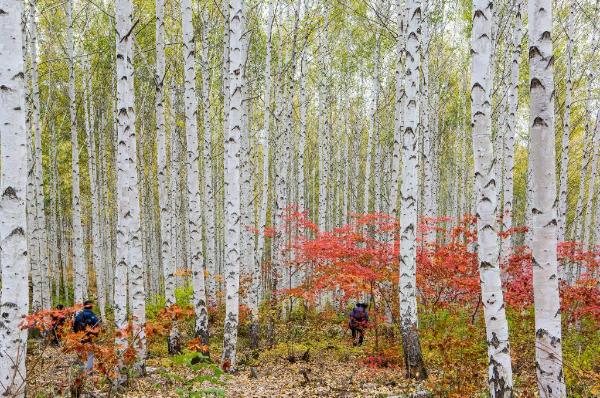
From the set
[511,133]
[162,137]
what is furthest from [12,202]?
[511,133]

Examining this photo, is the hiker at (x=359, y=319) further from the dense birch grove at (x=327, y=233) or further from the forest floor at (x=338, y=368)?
the forest floor at (x=338, y=368)

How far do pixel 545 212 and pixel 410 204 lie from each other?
3267 mm

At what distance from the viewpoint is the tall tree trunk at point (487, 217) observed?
13.7 feet

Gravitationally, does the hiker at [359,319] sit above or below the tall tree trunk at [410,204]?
below

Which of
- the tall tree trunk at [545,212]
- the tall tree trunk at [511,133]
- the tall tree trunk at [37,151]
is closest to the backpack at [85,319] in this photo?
the tall tree trunk at [37,151]

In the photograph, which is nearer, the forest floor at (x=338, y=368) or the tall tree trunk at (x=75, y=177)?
the forest floor at (x=338, y=368)

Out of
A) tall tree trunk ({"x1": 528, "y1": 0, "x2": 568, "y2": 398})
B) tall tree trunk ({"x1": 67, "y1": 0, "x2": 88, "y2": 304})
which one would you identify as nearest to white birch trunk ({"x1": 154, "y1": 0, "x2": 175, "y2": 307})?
tall tree trunk ({"x1": 67, "y1": 0, "x2": 88, "y2": 304})

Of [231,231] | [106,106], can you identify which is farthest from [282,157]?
[106,106]

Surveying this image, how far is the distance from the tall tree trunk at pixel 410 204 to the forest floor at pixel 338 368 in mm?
443

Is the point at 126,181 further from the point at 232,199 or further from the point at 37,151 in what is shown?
the point at 37,151

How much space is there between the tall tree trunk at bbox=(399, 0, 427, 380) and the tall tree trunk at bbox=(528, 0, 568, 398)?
10.4ft

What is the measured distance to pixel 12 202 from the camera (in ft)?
13.3

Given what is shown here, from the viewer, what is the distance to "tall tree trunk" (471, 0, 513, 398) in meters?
4.19

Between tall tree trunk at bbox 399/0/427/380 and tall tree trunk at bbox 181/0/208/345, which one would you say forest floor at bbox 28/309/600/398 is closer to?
tall tree trunk at bbox 399/0/427/380
